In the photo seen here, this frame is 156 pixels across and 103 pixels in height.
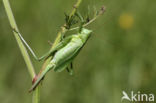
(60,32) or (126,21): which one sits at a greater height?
(60,32)

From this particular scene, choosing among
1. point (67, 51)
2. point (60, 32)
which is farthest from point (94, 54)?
point (60, 32)

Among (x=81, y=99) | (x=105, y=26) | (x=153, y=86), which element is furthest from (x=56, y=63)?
(x=105, y=26)

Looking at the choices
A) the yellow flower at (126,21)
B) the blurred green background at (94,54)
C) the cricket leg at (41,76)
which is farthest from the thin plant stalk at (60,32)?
the yellow flower at (126,21)

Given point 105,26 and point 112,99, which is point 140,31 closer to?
point 105,26

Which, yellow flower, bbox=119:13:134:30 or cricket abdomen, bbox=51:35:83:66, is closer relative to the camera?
cricket abdomen, bbox=51:35:83:66

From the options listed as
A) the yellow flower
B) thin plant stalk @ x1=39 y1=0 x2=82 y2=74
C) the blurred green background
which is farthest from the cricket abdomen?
the yellow flower

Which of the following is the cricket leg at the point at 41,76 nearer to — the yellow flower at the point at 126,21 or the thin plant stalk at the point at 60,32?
the thin plant stalk at the point at 60,32

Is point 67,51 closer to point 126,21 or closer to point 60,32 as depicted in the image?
point 60,32

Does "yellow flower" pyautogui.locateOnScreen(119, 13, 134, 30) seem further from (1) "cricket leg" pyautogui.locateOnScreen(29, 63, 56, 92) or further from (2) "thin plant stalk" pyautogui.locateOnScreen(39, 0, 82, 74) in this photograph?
(1) "cricket leg" pyautogui.locateOnScreen(29, 63, 56, 92)
